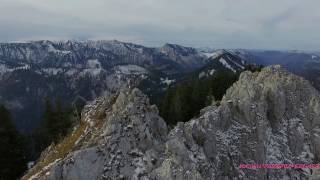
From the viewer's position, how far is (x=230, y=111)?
45.9 m

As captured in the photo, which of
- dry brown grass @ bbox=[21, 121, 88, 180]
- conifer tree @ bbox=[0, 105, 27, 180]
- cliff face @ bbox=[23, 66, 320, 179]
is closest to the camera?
cliff face @ bbox=[23, 66, 320, 179]

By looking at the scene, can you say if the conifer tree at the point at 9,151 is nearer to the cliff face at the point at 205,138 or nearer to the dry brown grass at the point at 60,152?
the cliff face at the point at 205,138

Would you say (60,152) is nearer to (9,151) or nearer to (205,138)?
(205,138)

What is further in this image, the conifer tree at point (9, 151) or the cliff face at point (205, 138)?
the conifer tree at point (9, 151)

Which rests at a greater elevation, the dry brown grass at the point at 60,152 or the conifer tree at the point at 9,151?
the dry brown grass at the point at 60,152

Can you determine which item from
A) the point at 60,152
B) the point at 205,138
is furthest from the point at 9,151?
the point at 205,138

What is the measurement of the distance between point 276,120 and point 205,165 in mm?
14621

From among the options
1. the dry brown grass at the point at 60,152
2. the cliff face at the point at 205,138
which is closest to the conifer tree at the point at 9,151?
the cliff face at the point at 205,138

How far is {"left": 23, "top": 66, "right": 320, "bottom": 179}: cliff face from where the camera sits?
111 ft

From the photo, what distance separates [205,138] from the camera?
40.2m

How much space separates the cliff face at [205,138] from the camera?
111ft

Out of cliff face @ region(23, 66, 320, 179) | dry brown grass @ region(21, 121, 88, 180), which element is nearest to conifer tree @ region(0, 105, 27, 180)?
cliff face @ region(23, 66, 320, 179)

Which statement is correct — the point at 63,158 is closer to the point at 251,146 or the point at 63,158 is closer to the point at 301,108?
the point at 251,146

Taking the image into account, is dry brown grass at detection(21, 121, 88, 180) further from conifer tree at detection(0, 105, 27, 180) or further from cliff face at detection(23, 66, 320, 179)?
A: conifer tree at detection(0, 105, 27, 180)
